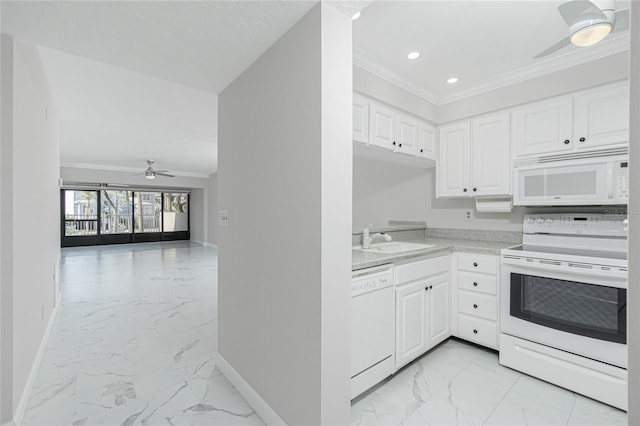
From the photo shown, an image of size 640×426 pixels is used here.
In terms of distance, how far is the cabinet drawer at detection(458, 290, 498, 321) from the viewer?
2533 millimetres

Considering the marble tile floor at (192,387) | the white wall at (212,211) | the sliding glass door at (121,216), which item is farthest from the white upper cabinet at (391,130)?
the sliding glass door at (121,216)

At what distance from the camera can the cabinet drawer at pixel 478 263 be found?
2541 mm

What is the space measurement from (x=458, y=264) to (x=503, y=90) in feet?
5.48

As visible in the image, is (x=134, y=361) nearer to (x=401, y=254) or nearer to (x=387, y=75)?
(x=401, y=254)

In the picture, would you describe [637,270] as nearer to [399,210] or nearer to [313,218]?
[313,218]

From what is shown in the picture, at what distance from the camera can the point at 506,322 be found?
2.40m

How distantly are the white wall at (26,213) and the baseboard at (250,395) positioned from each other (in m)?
1.17

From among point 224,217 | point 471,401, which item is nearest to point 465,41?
point 224,217

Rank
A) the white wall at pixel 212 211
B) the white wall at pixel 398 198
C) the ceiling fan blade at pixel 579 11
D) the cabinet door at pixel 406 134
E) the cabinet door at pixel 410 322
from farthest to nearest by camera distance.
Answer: the white wall at pixel 212 211
the white wall at pixel 398 198
the cabinet door at pixel 406 134
the cabinet door at pixel 410 322
the ceiling fan blade at pixel 579 11

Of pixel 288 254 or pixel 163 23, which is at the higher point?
pixel 163 23

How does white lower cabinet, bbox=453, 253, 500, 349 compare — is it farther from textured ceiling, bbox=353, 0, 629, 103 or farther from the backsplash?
textured ceiling, bbox=353, 0, 629, 103

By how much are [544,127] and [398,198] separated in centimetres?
165

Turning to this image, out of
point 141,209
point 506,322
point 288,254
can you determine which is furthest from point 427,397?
point 141,209

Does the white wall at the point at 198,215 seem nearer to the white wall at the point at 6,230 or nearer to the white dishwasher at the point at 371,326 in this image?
the white wall at the point at 6,230
